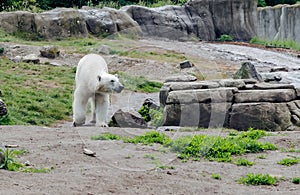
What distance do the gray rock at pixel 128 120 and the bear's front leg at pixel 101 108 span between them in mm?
272

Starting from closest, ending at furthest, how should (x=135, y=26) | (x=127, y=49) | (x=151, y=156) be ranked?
(x=151, y=156)
(x=127, y=49)
(x=135, y=26)

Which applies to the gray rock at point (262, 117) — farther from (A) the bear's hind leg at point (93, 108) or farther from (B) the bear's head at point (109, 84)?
(A) the bear's hind leg at point (93, 108)

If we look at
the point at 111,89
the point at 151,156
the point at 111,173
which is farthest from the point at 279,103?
the point at 111,173

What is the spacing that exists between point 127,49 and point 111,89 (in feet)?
14.5

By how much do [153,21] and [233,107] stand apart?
760 inches

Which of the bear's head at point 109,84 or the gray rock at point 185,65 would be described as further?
the gray rock at point 185,65

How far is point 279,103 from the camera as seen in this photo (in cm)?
1105

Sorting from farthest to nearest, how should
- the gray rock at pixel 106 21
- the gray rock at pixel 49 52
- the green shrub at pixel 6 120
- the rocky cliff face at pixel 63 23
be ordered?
the gray rock at pixel 106 21, the rocky cliff face at pixel 63 23, the gray rock at pixel 49 52, the green shrub at pixel 6 120

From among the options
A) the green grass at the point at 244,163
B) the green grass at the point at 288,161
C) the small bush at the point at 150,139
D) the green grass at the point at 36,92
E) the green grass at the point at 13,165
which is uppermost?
the green grass at the point at 13,165

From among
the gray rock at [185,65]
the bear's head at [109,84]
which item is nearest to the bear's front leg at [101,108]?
the bear's head at [109,84]

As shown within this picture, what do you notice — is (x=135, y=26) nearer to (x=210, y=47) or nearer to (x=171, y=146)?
(x=210, y=47)

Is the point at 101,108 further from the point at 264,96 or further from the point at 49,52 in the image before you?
the point at 49,52

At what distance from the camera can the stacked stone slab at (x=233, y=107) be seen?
1087 centimetres

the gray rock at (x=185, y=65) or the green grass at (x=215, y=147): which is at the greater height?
the green grass at (x=215, y=147)
